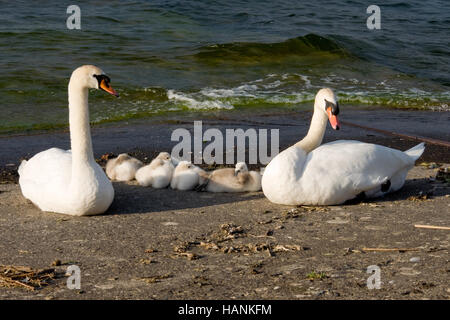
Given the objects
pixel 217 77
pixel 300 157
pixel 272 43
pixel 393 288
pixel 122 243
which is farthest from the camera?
pixel 272 43

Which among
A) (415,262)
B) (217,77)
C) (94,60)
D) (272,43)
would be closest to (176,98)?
(217,77)

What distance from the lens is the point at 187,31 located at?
2014 centimetres

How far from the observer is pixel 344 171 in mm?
7047

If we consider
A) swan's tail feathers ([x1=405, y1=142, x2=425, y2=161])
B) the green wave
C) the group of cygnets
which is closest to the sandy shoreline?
the group of cygnets

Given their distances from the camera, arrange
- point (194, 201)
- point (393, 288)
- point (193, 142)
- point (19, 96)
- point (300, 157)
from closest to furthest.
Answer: point (393, 288), point (300, 157), point (194, 201), point (193, 142), point (19, 96)

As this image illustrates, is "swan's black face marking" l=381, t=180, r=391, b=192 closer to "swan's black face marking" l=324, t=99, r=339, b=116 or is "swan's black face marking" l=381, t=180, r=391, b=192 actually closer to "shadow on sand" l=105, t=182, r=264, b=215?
"swan's black face marking" l=324, t=99, r=339, b=116

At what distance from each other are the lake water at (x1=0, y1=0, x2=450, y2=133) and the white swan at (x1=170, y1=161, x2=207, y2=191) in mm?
4898

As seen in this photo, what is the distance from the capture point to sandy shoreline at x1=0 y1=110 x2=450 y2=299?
5.09 metres

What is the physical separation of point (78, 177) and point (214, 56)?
1126 centimetres

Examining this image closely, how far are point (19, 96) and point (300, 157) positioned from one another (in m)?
8.66

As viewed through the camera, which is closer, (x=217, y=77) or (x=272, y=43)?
(x=217, y=77)

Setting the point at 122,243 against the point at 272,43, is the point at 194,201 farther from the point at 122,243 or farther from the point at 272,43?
the point at 272,43

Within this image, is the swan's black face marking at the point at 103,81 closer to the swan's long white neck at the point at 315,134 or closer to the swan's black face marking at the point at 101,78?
the swan's black face marking at the point at 101,78

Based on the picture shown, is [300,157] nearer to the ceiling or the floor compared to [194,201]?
nearer to the ceiling
